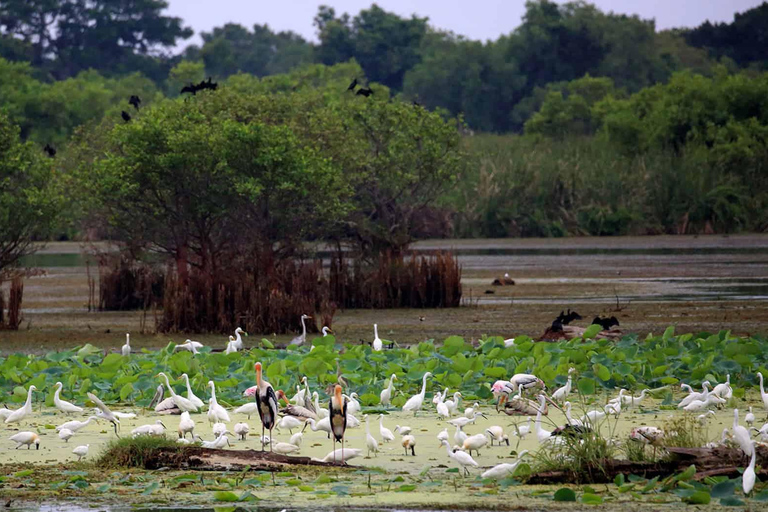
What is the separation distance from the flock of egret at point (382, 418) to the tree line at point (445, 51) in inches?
2433

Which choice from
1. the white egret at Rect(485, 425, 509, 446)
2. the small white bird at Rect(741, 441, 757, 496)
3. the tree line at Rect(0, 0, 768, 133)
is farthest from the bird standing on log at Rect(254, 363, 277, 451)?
the tree line at Rect(0, 0, 768, 133)

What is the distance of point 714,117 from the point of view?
170 feet

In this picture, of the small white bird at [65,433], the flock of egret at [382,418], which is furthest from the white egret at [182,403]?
the small white bird at [65,433]

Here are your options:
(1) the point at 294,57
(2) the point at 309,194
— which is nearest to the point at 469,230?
(2) the point at 309,194

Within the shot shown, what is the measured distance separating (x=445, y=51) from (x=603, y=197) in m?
44.4

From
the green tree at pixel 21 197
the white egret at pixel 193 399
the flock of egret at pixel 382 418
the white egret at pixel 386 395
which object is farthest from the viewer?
the green tree at pixel 21 197

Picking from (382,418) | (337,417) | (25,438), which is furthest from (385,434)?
(25,438)

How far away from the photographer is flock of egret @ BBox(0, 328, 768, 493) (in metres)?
8.58

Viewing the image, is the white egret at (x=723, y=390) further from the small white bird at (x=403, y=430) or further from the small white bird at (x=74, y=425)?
the small white bird at (x=74, y=425)

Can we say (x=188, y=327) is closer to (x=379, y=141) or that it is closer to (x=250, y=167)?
(x=250, y=167)

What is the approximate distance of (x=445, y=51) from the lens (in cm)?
8969

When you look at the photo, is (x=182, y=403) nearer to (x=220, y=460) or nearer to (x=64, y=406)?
(x=64, y=406)

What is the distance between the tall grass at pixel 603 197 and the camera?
151 feet

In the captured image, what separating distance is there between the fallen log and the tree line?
209 feet
